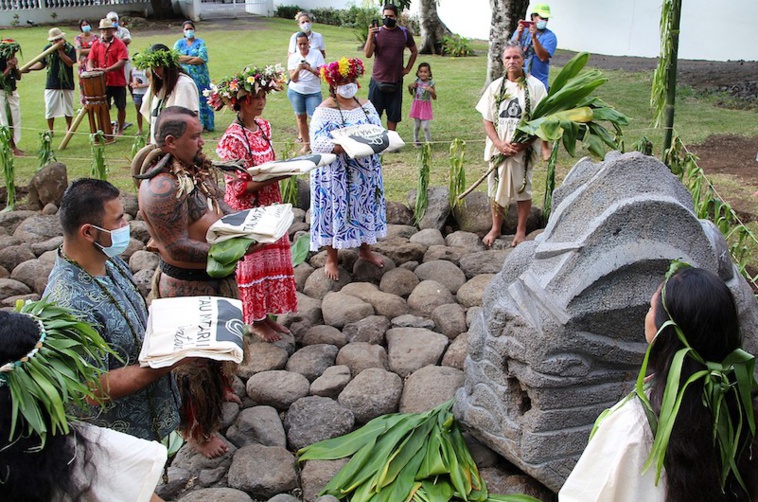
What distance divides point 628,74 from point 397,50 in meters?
6.52

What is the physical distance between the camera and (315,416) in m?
4.25

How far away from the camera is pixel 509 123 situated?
6246mm

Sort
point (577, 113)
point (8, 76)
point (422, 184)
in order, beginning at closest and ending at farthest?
point (577, 113) < point (422, 184) < point (8, 76)

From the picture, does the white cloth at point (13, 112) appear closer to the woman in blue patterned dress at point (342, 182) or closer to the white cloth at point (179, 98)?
the white cloth at point (179, 98)

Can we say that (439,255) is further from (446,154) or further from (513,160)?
(446,154)

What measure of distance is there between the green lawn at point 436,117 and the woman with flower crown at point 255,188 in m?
2.05

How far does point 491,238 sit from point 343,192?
1.55 m

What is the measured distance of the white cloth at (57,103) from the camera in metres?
10.5

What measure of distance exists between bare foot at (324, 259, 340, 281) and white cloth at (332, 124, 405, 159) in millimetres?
909

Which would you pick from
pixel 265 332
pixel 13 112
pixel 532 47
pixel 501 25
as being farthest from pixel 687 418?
pixel 13 112

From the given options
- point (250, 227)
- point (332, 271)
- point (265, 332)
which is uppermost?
point (250, 227)

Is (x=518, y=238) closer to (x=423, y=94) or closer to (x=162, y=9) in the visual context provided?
(x=423, y=94)

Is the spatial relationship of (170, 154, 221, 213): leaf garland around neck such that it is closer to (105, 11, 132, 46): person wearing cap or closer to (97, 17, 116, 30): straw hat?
(97, 17, 116, 30): straw hat

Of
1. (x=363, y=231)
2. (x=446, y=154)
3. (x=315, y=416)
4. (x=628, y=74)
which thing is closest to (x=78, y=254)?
(x=315, y=416)
